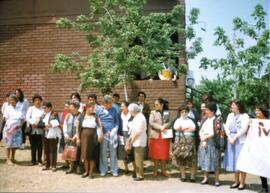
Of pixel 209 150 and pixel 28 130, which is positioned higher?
Result: pixel 28 130

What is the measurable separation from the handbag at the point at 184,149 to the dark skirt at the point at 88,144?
1782 millimetres

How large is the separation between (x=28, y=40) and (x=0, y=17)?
139 centimetres

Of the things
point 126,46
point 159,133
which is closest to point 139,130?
point 159,133

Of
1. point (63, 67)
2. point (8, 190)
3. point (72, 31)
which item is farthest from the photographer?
point (72, 31)

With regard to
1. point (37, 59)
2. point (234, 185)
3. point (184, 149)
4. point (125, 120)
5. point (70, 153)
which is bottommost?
point (234, 185)

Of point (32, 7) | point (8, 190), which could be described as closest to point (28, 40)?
point (32, 7)

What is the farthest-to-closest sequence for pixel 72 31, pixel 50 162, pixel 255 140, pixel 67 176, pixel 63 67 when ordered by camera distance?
pixel 72 31
pixel 63 67
pixel 50 162
pixel 67 176
pixel 255 140

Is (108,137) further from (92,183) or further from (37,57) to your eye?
(37,57)

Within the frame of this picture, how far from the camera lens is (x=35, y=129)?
9.52 meters

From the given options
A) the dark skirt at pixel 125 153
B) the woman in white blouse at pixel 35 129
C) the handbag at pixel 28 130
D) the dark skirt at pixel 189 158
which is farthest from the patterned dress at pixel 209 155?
the handbag at pixel 28 130

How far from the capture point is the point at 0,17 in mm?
13445

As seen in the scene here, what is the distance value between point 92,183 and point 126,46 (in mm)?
3442

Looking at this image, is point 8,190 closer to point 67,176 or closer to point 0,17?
point 67,176

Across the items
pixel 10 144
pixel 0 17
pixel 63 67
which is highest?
pixel 0 17
